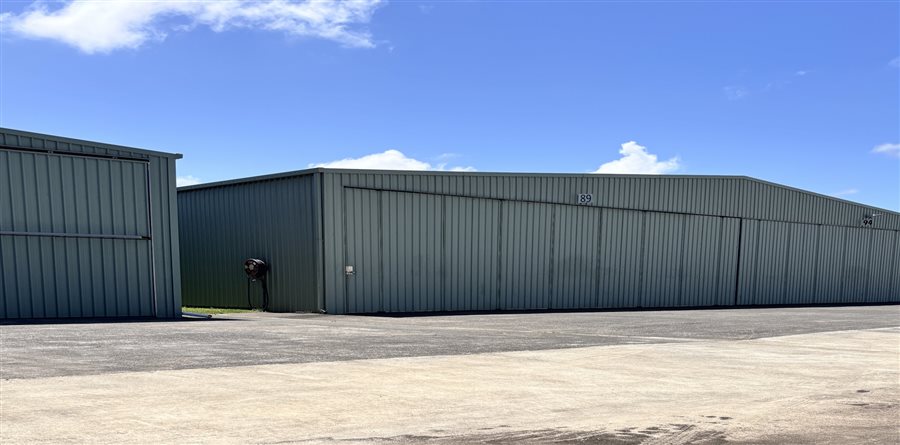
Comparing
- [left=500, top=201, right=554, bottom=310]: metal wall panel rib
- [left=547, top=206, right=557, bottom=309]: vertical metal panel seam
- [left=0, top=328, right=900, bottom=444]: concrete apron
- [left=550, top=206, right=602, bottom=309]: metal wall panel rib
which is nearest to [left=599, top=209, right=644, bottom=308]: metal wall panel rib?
[left=550, top=206, right=602, bottom=309]: metal wall panel rib

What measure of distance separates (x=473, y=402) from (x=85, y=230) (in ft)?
45.0

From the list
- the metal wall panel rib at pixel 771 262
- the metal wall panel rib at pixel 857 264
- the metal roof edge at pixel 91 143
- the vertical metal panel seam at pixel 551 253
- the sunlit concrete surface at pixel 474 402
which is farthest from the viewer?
the metal wall panel rib at pixel 857 264

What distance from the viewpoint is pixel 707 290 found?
30703mm

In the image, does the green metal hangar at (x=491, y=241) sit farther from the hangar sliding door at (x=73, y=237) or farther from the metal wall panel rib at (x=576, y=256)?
the hangar sliding door at (x=73, y=237)

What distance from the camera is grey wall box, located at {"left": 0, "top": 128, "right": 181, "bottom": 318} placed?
16.0 m

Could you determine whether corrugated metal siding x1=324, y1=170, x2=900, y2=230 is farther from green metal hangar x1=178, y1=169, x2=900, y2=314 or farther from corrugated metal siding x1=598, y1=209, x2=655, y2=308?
corrugated metal siding x1=598, y1=209, x2=655, y2=308

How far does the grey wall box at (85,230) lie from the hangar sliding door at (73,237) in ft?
0.07

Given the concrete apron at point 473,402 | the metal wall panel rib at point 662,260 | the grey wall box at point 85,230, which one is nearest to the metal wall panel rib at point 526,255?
the metal wall panel rib at point 662,260

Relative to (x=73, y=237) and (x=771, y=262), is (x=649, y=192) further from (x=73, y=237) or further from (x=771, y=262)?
(x=73, y=237)

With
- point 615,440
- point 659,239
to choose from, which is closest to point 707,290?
point 659,239

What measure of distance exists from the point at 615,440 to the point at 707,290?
2721 cm

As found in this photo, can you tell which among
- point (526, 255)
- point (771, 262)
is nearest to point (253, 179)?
point (526, 255)

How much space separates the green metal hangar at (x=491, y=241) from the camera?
21.3 meters

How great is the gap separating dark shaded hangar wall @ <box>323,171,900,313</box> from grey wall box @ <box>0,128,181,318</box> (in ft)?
14.8
